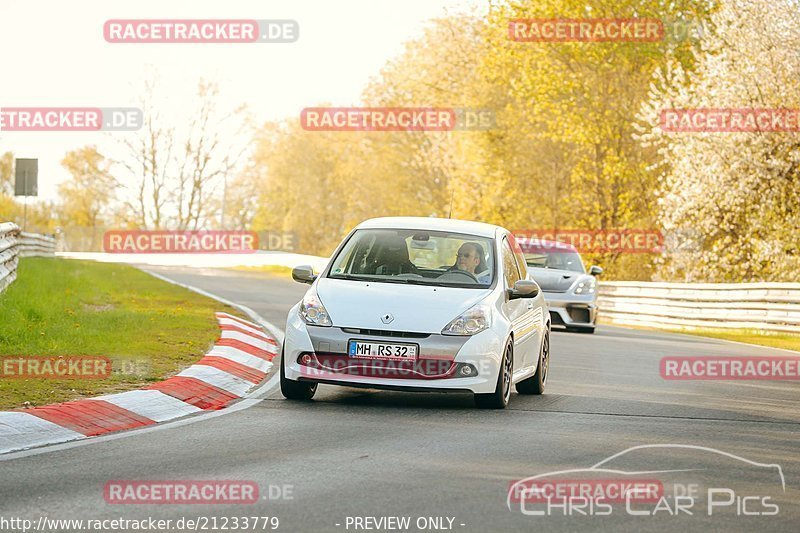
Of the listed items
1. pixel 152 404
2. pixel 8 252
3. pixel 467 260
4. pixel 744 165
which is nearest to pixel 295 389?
pixel 152 404

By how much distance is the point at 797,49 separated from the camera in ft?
104

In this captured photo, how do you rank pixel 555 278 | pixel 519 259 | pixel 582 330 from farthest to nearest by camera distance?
pixel 582 330 < pixel 555 278 < pixel 519 259

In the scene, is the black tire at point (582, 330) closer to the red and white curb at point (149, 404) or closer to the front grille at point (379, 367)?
the red and white curb at point (149, 404)

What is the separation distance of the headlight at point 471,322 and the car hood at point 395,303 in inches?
1.8

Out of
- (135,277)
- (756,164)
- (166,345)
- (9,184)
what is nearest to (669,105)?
(756,164)

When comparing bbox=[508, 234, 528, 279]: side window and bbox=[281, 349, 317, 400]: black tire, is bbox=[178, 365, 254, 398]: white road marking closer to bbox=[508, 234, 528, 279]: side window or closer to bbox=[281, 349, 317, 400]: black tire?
bbox=[281, 349, 317, 400]: black tire

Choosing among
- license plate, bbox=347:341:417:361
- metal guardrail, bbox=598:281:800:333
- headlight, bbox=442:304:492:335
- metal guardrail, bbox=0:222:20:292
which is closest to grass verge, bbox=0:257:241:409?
metal guardrail, bbox=0:222:20:292

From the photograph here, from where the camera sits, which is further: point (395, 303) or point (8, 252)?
point (8, 252)

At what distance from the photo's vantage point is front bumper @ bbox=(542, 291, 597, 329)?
875 inches

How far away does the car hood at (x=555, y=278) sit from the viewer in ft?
73.8

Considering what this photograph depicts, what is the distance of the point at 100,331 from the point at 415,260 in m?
4.81

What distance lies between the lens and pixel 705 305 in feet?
93.5

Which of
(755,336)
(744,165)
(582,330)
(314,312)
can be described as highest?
(744,165)

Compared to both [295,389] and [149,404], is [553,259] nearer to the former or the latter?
[295,389]
